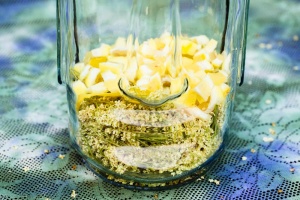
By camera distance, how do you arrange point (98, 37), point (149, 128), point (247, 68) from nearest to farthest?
1. point (149, 128)
2. point (98, 37)
3. point (247, 68)

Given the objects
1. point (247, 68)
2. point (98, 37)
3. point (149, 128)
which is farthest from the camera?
point (247, 68)

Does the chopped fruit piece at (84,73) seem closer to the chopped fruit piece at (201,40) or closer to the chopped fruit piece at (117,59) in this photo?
the chopped fruit piece at (117,59)

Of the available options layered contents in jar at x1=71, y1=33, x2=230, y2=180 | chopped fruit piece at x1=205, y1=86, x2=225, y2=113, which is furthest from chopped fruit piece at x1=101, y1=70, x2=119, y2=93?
chopped fruit piece at x1=205, y1=86, x2=225, y2=113

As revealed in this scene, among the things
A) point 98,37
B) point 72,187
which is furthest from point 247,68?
point 72,187

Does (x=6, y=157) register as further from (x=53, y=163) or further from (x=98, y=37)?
(x=98, y=37)

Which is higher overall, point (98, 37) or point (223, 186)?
point (98, 37)

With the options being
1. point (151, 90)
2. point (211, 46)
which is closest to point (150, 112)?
point (151, 90)
